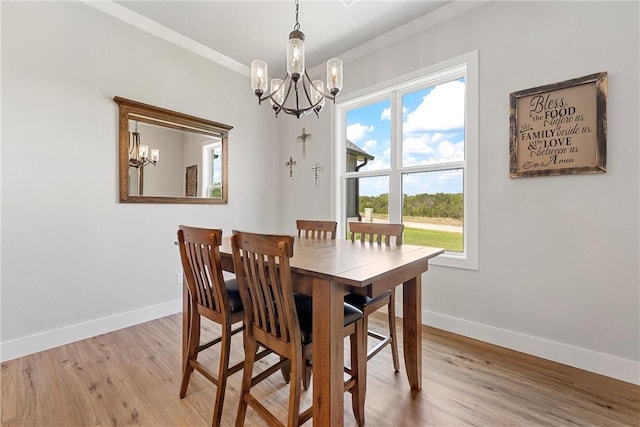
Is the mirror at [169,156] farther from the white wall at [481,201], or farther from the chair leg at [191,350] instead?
the chair leg at [191,350]

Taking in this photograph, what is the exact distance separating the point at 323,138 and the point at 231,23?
148 centimetres

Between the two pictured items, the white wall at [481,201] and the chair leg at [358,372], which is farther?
the white wall at [481,201]

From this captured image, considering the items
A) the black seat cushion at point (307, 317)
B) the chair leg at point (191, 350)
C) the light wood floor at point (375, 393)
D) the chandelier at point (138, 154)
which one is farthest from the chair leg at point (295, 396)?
the chandelier at point (138, 154)

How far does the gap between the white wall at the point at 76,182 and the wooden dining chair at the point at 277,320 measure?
1884 mm

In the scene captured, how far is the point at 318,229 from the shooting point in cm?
256

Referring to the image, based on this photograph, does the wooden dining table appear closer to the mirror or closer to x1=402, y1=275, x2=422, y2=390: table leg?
x1=402, y1=275, x2=422, y2=390: table leg

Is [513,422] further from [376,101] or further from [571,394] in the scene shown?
[376,101]

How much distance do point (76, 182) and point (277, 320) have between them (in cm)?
220

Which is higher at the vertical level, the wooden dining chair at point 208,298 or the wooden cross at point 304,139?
the wooden cross at point 304,139

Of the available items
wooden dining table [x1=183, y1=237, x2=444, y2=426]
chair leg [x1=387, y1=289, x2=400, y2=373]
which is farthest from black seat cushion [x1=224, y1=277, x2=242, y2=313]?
chair leg [x1=387, y1=289, x2=400, y2=373]

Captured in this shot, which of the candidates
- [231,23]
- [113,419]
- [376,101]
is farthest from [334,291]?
[231,23]

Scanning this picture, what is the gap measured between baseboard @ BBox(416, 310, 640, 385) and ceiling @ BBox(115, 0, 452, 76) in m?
2.76

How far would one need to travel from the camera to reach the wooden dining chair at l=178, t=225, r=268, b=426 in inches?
56.8

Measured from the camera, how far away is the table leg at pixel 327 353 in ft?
3.90
